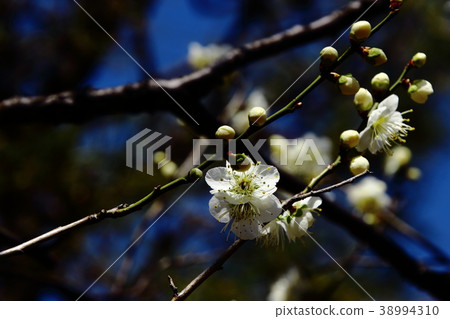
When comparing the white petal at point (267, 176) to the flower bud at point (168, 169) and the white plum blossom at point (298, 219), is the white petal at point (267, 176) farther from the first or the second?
the flower bud at point (168, 169)

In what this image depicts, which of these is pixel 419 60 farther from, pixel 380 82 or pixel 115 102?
pixel 115 102

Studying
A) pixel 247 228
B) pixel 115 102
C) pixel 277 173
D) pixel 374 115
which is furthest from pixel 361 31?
pixel 115 102

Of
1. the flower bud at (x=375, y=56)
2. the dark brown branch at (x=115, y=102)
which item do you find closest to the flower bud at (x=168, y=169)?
the dark brown branch at (x=115, y=102)

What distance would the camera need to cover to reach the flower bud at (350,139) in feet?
2.82

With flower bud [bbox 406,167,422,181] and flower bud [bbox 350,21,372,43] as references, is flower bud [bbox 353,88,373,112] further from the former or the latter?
flower bud [bbox 406,167,422,181]

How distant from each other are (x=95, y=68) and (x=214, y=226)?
3.45ft

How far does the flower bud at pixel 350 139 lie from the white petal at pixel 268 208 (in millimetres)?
162

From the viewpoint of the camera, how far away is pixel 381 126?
40.2 inches

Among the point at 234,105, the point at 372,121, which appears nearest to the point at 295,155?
the point at 234,105

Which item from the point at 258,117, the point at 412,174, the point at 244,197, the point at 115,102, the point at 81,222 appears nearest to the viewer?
the point at 81,222

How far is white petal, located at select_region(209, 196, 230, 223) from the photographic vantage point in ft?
2.99

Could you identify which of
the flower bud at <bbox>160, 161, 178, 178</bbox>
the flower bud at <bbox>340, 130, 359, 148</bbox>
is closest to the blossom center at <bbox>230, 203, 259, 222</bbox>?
the flower bud at <bbox>340, 130, 359, 148</bbox>

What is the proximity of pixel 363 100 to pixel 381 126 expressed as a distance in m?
0.15

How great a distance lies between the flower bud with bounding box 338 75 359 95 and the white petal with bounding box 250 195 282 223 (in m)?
0.24
